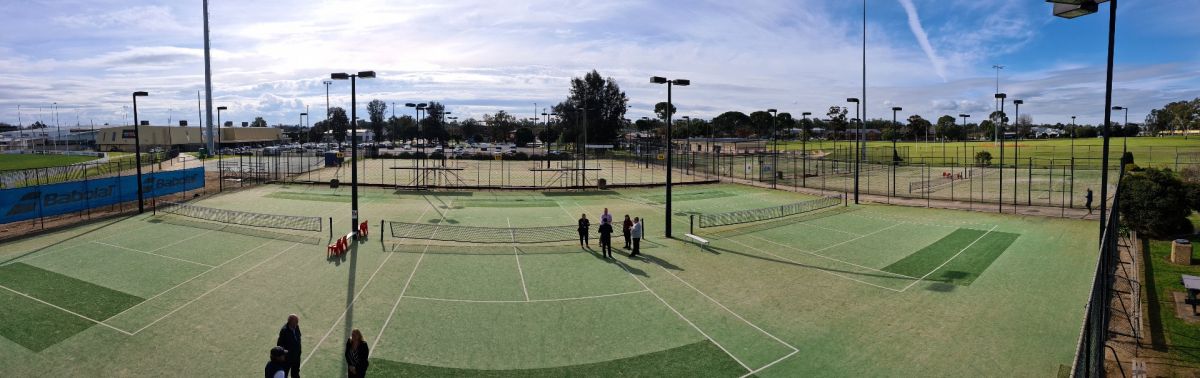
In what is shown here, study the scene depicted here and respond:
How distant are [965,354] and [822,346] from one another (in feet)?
9.43

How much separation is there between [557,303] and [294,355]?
22.2 feet

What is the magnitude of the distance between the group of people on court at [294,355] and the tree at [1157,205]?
2973cm

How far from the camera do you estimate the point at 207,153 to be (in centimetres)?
8319

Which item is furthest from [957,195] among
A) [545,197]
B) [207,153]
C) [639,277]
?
[207,153]

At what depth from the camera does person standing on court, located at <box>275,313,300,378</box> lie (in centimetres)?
1013

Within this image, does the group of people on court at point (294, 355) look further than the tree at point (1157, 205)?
No

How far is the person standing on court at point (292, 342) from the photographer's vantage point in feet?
33.2

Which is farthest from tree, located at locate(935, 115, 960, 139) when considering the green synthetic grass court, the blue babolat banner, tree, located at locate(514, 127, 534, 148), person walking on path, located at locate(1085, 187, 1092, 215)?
the blue babolat banner

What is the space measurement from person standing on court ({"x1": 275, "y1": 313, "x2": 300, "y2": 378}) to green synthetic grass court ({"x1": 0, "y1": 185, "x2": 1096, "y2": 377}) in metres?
1.13

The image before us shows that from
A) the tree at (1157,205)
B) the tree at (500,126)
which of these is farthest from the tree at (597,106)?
the tree at (1157,205)

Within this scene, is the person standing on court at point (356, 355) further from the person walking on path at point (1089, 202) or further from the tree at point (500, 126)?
the tree at point (500, 126)

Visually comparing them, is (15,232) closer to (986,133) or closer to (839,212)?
(839,212)

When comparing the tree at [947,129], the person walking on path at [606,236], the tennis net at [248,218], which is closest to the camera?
the person walking on path at [606,236]

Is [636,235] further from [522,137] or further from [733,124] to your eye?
[733,124]
